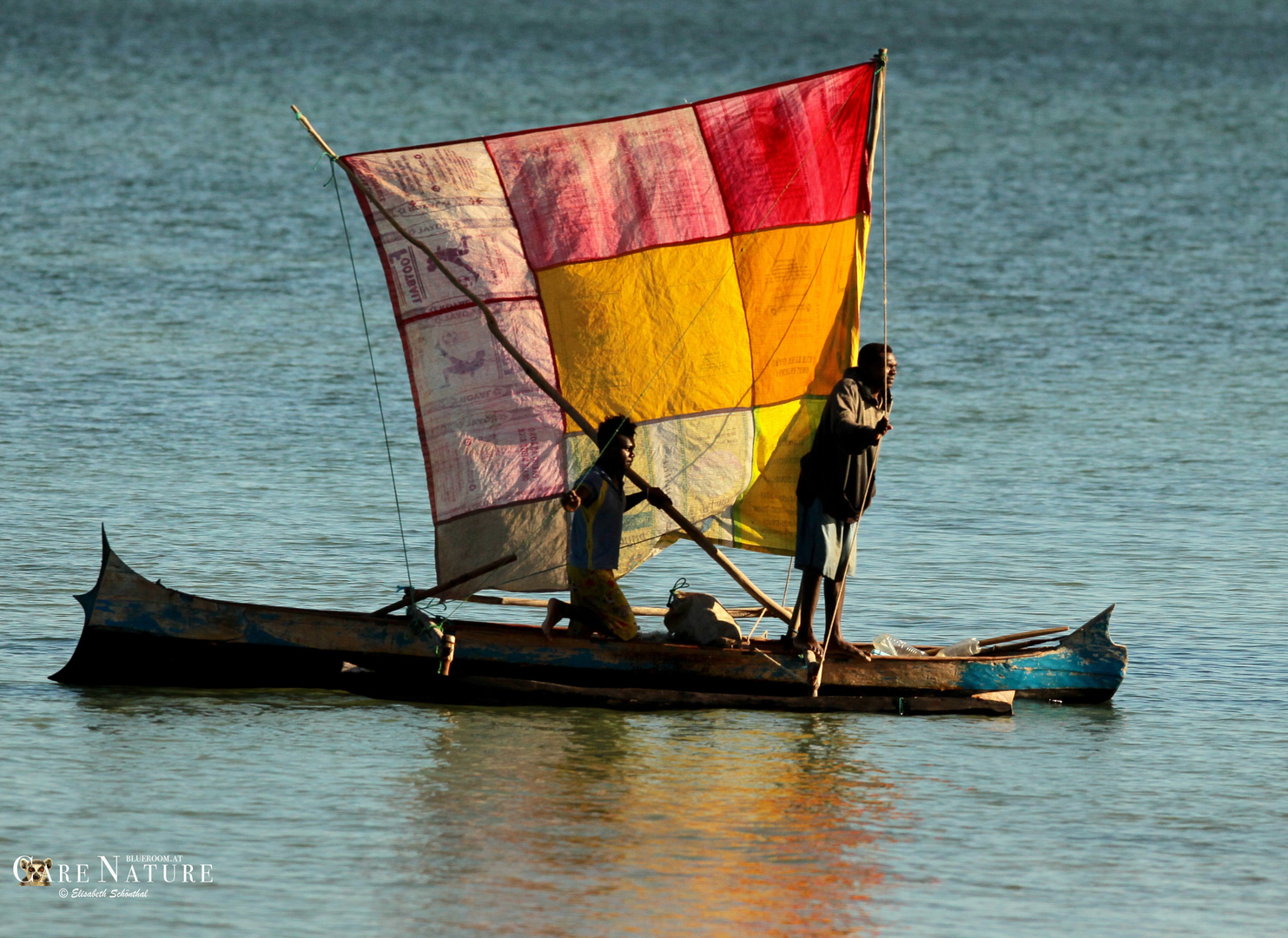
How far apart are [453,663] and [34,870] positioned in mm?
3051

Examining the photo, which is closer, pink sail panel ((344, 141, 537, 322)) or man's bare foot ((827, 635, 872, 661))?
pink sail panel ((344, 141, 537, 322))

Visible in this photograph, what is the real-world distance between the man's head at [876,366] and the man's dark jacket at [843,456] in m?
0.06

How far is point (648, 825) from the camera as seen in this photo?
968 centimetres

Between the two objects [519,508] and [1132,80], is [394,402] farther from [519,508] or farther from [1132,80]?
[1132,80]

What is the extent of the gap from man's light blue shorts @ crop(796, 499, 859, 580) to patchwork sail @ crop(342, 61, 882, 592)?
408 mm

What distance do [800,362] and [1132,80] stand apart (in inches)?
1858

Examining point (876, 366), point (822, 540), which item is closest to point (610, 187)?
point (876, 366)

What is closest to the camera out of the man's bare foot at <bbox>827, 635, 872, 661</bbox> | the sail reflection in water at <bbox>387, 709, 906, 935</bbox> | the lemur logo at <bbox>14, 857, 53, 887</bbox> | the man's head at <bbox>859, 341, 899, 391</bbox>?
the sail reflection in water at <bbox>387, 709, 906, 935</bbox>

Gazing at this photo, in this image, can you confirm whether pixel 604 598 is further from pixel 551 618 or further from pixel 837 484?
pixel 837 484

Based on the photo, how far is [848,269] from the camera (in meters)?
11.9

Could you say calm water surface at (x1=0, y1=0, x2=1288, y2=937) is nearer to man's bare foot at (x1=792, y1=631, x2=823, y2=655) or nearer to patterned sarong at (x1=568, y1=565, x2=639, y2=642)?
man's bare foot at (x1=792, y1=631, x2=823, y2=655)

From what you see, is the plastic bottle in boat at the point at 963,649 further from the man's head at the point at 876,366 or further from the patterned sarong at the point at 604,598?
the patterned sarong at the point at 604,598

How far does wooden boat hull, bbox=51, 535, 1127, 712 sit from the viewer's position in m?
11.3

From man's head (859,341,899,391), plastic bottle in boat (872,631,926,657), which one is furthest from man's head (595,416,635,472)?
plastic bottle in boat (872,631,926,657)
